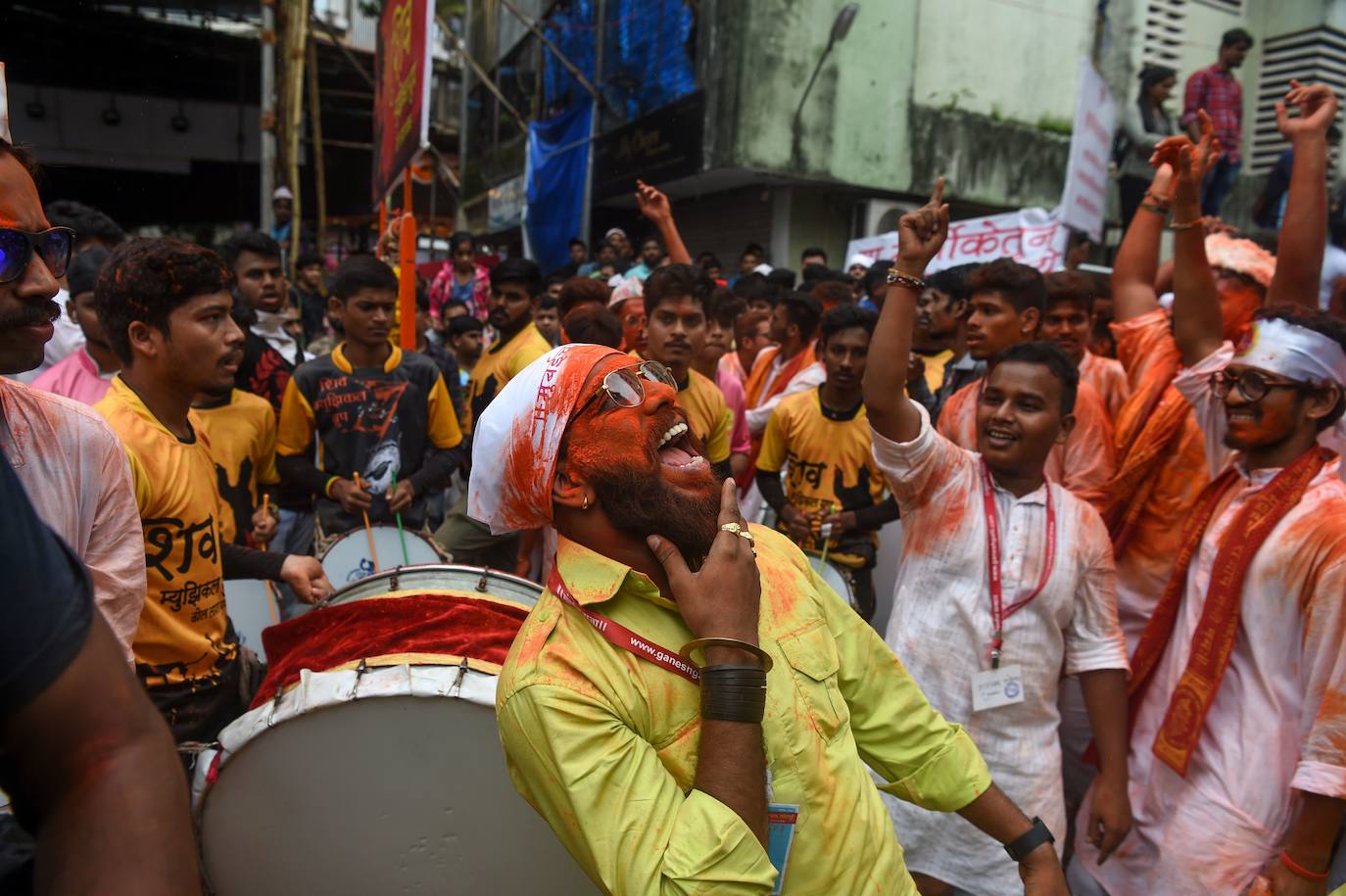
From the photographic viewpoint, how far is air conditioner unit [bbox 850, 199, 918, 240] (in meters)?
15.1

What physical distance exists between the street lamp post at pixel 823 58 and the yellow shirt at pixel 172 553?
12658mm

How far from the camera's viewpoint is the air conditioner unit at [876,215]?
15062 millimetres

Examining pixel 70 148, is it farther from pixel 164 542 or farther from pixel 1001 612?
pixel 1001 612

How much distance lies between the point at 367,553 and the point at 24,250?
8.43 ft

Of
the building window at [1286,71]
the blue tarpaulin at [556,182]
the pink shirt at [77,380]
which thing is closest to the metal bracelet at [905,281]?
the pink shirt at [77,380]

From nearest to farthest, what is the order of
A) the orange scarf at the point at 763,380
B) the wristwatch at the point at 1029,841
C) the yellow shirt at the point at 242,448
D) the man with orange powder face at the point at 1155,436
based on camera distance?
the wristwatch at the point at 1029,841 → the man with orange powder face at the point at 1155,436 → the yellow shirt at the point at 242,448 → the orange scarf at the point at 763,380

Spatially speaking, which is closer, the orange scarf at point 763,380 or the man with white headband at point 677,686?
the man with white headband at point 677,686

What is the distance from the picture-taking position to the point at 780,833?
5.27 feet

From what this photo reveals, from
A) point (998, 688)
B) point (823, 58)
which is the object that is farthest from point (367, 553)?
point (823, 58)

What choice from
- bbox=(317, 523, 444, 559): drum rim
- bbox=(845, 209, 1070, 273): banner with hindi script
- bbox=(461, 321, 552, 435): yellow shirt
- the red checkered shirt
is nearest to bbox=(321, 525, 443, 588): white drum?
bbox=(317, 523, 444, 559): drum rim

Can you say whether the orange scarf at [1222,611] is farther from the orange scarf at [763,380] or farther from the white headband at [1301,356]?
the orange scarf at [763,380]

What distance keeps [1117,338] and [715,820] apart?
11.6 ft

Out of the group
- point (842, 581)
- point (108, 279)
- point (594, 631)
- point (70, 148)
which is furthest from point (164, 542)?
point (70, 148)

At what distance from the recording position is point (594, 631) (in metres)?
1.67
